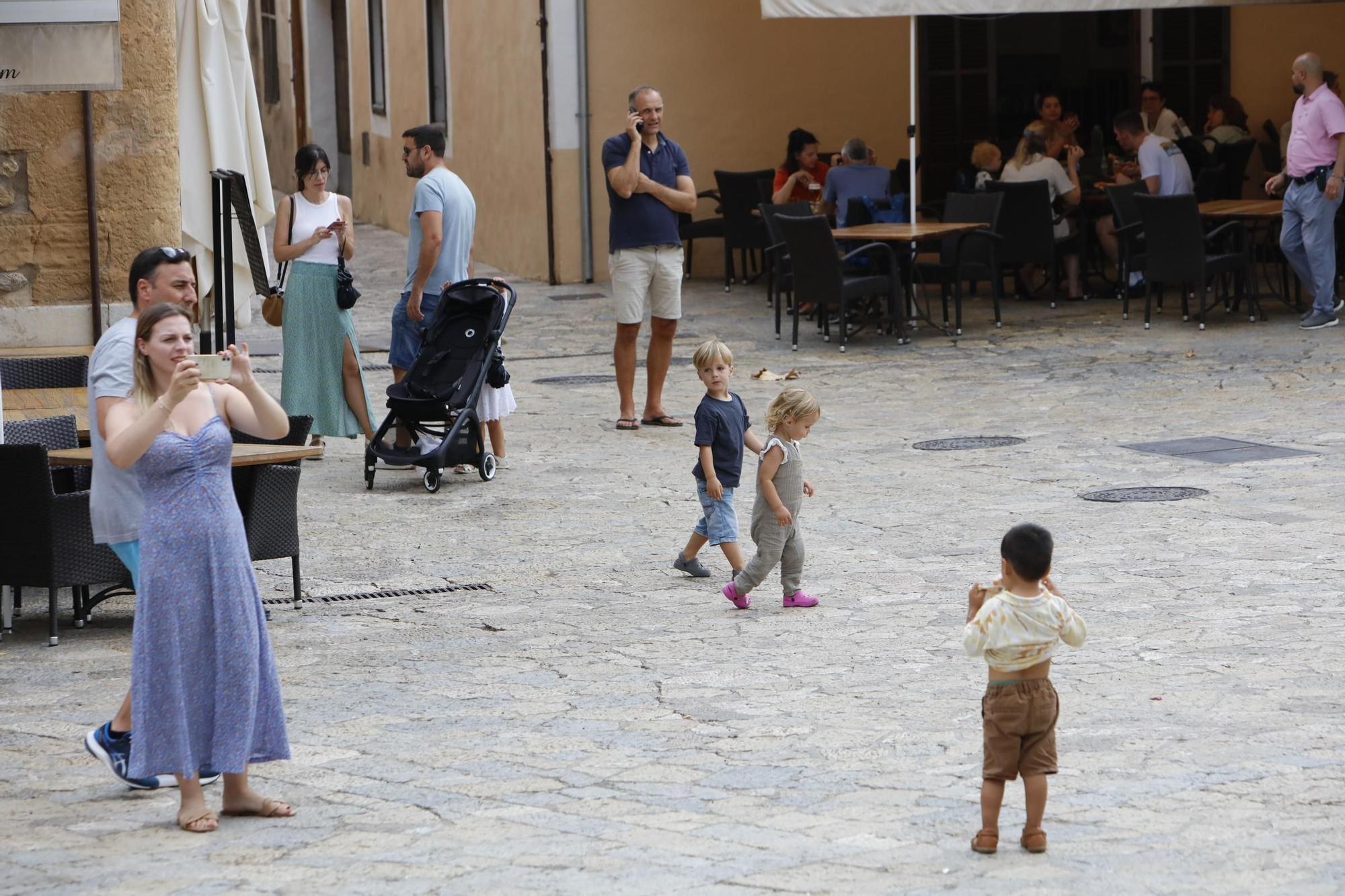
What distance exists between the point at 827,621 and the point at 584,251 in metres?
13.2

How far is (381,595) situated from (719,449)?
1423 millimetres

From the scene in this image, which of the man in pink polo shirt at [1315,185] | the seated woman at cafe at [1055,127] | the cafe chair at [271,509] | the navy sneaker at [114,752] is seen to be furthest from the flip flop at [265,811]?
the seated woman at cafe at [1055,127]

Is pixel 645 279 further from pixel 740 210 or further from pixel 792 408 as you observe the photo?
pixel 740 210

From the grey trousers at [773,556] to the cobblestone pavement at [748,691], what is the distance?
0.45ft

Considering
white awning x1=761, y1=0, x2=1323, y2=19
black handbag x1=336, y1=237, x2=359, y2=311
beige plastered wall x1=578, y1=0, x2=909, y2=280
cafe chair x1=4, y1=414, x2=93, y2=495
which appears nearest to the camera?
cafe chair x1=4, y1=414, x2=93, y2=495

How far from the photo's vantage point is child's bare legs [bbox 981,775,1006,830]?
14.8ft

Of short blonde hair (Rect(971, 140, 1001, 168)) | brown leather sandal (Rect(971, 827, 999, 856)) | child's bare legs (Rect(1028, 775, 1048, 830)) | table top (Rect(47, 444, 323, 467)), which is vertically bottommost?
brown leather sandal (Rect(971, 827, 999, 856))

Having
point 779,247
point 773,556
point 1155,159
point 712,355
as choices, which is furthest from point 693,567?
point 1155,159

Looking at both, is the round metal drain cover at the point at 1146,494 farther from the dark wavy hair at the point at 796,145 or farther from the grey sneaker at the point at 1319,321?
the dark wavy hair at the point at 796,145

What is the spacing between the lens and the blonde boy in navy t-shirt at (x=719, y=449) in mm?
7500

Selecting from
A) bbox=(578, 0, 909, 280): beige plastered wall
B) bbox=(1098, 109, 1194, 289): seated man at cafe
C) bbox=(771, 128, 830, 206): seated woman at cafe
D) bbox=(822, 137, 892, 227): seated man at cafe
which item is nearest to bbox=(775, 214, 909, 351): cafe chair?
bbox=(822, 137, 892, 227): seated man at cafe

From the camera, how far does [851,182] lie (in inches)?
630

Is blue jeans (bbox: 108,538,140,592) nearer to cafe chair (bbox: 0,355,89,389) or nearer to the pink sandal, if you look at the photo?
the pink sandal

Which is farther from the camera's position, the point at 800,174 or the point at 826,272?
the point at 800,174
